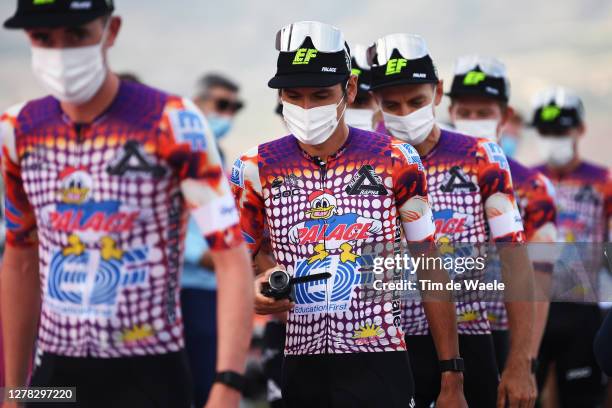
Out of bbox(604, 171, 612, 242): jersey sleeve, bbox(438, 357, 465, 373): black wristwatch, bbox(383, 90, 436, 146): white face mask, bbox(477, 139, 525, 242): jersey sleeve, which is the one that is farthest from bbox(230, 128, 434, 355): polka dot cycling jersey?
bbox(604, 171, 612, 242): jersey sleeve

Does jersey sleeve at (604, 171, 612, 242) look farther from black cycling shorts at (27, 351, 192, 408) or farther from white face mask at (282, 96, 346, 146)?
black cycling shorts at (27, 351, 192, 408)

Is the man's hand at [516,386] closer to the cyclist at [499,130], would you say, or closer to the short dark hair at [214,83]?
the cyclist at [499,130]

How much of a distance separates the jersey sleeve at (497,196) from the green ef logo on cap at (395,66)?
2.29ft

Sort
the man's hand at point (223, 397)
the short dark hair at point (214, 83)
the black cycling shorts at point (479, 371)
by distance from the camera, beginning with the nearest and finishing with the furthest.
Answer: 1. the man's hand at point (223, 397)
2. the black cycling shorts at point (479, 371)
3. the short dark hair at point (214, 83)

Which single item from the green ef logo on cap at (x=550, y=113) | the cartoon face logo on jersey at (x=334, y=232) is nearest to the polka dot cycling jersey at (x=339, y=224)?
the cartoon face logo on jersey at (x=334, y=232)

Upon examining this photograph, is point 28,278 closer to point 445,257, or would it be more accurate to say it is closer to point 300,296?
point 300,296

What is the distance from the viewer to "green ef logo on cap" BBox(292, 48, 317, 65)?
5.94 m

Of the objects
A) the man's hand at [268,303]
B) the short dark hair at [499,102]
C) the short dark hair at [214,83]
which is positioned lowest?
the man's hand at [268,303]

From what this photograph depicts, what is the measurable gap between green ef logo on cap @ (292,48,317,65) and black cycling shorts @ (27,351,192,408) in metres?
1.97

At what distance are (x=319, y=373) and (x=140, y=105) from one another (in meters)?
1.91

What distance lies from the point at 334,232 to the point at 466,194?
157cm

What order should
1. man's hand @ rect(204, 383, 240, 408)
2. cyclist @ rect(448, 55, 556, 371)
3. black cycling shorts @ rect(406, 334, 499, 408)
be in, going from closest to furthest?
man's hand @ rect(204, 383, 240, 408)
black cycling shorts @ rect(406, 334, 499, 408)
cyclist @ rect(448, 55, 556, 371)

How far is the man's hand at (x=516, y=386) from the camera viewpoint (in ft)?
22.9

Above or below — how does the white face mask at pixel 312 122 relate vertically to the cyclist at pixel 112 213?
above
